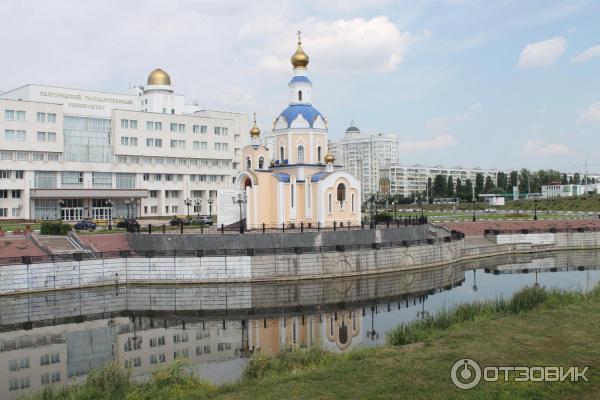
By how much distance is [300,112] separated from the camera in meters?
47.9

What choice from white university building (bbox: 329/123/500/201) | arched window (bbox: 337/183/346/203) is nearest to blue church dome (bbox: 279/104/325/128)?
arched window (bbox: 337/183/346/203)

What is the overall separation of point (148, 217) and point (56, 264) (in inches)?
1427

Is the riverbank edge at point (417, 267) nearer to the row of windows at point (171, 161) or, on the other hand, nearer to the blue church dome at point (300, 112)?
the blue church dome at point (300, 112)

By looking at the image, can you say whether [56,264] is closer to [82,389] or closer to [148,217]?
[82,389]

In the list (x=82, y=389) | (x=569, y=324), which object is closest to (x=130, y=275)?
(x=82, y=389)

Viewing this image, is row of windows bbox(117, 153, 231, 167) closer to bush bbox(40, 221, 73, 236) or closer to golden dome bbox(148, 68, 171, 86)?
golden dome bbox(148, 68, 171, 86)

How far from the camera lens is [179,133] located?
236 feet

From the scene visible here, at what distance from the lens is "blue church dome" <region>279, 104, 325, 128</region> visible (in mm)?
47688

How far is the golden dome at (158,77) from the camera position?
248 ft

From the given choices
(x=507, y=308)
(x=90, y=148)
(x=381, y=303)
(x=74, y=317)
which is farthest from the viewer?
(x=90, y=148)

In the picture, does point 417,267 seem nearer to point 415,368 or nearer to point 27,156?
point 415,368

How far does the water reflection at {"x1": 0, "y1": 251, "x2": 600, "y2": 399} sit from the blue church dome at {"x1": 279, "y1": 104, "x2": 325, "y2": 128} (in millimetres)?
16018

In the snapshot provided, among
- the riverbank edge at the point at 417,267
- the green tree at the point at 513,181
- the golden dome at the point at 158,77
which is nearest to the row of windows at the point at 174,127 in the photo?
the golden dome at the point at 158,77

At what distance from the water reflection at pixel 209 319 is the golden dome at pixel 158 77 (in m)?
46.8
